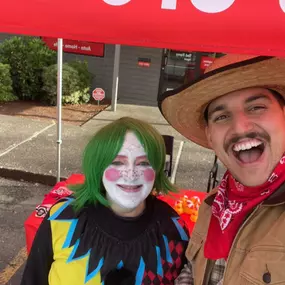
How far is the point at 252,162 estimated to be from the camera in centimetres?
142

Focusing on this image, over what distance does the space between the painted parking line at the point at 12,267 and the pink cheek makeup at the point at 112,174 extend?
7.03ft

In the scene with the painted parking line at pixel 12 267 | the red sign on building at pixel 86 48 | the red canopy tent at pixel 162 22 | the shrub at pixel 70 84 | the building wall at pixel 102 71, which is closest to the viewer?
the red canopy tent at pixel 162 22

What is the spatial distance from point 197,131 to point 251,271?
808 mm

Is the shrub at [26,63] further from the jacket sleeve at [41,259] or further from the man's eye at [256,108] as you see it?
the man's eye at [256,108]

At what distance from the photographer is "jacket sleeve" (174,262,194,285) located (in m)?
1.76

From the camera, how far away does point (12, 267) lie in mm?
3633

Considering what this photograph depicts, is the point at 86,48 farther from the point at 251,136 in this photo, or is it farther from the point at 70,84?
the point at 70,84

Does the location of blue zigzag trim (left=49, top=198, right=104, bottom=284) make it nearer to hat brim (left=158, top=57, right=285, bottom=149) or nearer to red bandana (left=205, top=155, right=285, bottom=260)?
red bandana (left=205, top=155, right=285, bottom=260)

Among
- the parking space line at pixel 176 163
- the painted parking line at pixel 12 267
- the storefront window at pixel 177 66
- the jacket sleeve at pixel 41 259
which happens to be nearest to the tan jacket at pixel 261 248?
the jacket sleeve at pixel 41 259

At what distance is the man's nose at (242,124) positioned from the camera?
145 cm

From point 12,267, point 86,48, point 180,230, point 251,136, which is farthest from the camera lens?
point 86,48

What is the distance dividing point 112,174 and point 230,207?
60 cm

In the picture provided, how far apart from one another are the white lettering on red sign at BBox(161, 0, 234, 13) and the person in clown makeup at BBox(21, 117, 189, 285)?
2.90 ft

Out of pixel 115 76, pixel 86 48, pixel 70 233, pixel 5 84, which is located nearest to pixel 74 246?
pixel 70 233
